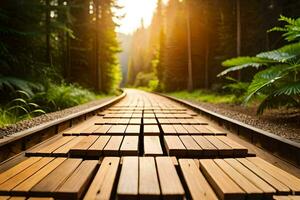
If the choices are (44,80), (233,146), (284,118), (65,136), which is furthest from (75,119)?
(44,80)

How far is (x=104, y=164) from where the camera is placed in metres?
2.83

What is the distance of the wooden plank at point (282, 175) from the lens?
2299 millimetres

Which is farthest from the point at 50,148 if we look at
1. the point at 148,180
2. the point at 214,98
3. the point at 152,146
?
the point at 214,98

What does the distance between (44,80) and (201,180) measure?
445 inches

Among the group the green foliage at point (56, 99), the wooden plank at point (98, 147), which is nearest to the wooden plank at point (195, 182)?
the wooden plank at point (98, 147)

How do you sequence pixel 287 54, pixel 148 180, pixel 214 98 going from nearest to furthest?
1. pixel 148 180
2. pixel 287 54
3. pixel 214 98

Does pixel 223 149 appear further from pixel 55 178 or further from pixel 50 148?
pixel 50 148

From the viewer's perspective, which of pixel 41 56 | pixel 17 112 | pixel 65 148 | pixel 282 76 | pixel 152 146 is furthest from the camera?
pixel 41 56

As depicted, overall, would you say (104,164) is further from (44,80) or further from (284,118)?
(44,80)

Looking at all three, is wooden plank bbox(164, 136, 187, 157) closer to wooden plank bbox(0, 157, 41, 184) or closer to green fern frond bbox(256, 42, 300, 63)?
wooden plank bbox(0, 157, 41, 184)

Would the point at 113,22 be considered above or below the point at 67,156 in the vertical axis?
above

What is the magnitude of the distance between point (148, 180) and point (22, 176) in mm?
1139

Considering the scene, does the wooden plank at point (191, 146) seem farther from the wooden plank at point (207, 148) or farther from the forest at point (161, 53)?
the forest at point (161, 53)

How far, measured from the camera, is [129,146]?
353cm
